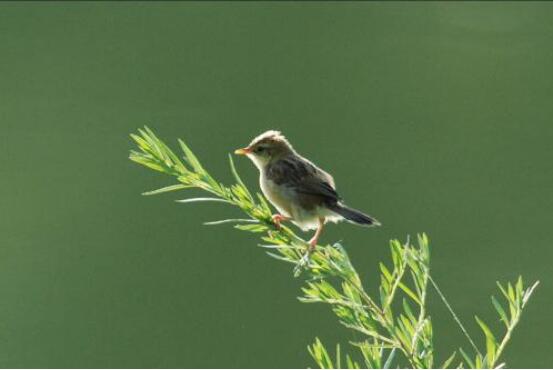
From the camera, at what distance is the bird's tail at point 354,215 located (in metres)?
1.25

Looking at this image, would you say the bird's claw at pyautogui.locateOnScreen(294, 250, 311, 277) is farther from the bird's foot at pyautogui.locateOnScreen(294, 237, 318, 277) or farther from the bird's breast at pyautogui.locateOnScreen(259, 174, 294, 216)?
the bird's breast at pyautogui.locateOnScreen(259, 174, 294, 216)

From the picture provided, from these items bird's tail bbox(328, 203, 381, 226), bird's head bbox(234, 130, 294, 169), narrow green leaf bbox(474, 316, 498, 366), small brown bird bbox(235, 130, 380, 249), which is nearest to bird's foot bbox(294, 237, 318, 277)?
narrow green leaf bbox(474, 316, 498, 366)

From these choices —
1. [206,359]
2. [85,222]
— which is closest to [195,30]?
[85,222]

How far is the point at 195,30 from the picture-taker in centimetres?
554

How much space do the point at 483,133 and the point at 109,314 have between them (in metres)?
1.74

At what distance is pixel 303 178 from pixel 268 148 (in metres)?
0.09

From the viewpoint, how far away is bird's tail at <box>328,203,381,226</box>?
1249 mm

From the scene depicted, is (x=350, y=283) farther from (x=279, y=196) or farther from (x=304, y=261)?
(x=279, y=196)

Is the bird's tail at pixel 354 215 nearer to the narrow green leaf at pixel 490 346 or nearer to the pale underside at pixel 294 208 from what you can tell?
the pale underside at pixel 294 208

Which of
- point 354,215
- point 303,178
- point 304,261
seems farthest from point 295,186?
point 304,261

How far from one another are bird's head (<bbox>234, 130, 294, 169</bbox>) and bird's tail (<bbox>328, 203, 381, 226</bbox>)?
0.14 meters

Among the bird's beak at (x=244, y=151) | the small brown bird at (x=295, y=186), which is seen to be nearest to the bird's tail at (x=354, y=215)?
the small brown bird at (x=295, y=186)

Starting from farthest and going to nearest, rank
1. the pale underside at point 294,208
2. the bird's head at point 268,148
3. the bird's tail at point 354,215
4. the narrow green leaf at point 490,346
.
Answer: the bird's head at point 268,148
the pale underside at point 294,208
the bird's tail at point 354,215
the narrow green leaf at point 490,346

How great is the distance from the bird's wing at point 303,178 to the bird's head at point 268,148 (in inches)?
0.8
